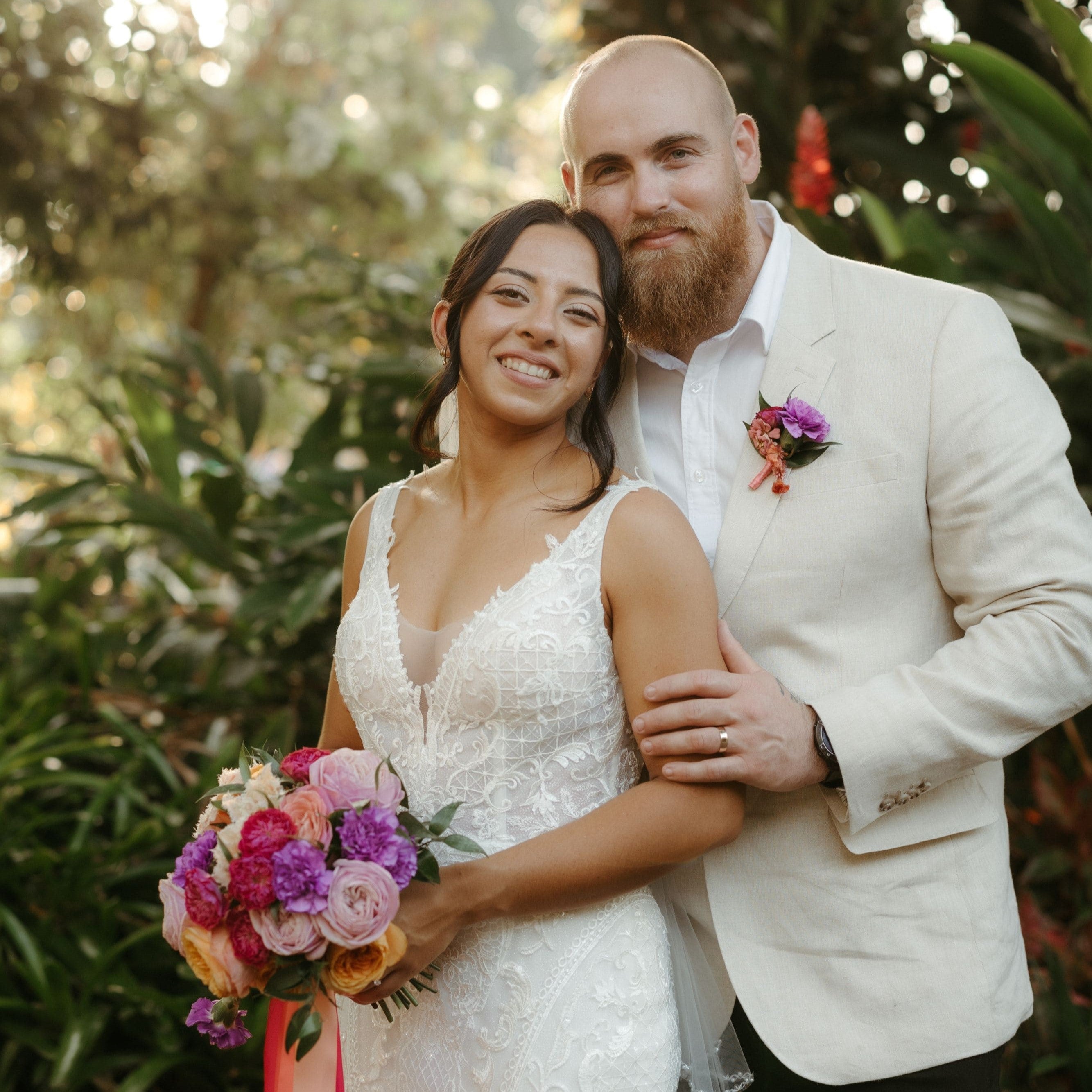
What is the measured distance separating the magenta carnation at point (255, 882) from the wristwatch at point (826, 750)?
2.63ft

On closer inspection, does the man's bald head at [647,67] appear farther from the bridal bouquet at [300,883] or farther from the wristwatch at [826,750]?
the bridal bouquet at [300,883]

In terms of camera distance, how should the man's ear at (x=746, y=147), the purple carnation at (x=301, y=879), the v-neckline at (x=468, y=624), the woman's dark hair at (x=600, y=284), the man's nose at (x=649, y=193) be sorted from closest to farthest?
the purple carnation at (x=301, y=879) → the v-neckline at (x=468, y=624) → the woman's dark hair at (x=600, y=284) → the man's nose at (x=649, y=193) → the man's ear at (x=746, y=147)

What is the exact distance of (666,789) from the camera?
1536mm

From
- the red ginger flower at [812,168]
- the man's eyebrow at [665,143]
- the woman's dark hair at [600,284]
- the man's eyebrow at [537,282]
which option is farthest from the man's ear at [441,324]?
the red ginger flower at [812,168]

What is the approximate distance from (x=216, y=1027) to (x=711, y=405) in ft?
4.11

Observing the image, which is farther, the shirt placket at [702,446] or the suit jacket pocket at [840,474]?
the shirt placket at [702,446]

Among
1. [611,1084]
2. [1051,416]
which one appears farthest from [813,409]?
[611,1084]

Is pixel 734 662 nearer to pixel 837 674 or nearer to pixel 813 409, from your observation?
pixel 837 674

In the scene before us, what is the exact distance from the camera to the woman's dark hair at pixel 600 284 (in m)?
1.74

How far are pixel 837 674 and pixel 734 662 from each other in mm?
195

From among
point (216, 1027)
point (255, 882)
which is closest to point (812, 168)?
point (255, 882)

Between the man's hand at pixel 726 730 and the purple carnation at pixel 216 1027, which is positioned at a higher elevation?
the man's hand at pixel 726 730

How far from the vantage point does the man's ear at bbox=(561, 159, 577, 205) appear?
2.05 meters

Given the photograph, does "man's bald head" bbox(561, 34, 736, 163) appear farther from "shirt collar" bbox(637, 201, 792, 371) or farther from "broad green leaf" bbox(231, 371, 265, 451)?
"broad green leaf" bbox(231, 371, 265, 451)
